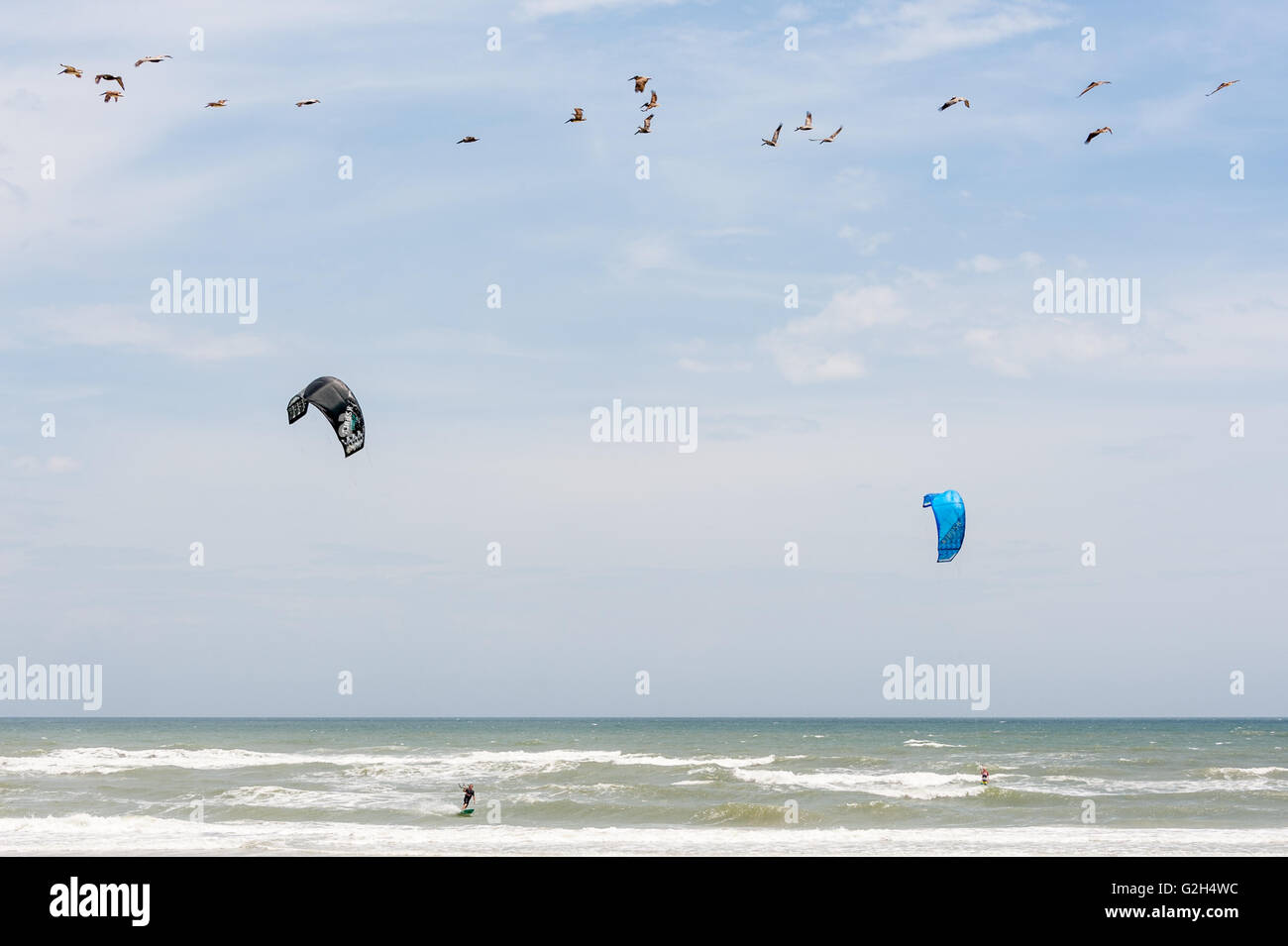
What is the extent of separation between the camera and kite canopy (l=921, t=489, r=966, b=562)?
74.9 ft

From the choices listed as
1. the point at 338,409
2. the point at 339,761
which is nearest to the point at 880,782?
the point at 339,761

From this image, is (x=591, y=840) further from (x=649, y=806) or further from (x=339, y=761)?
(x=339, y=761)

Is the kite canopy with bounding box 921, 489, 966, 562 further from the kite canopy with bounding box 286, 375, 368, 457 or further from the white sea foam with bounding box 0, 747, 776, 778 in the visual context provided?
the white sea foam with bounding box 0, 747, 776, 778

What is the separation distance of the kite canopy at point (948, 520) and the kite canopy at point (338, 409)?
432 inches

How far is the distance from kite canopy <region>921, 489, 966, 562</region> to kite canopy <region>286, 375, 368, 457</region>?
11.0 metres

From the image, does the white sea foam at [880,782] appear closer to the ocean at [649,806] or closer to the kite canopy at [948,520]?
the ocean at [649,806]

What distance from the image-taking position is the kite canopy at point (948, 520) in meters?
22.8

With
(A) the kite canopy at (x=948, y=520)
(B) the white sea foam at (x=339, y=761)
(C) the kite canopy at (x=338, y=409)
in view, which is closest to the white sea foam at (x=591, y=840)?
(A) the kite canopy at (x=948, y=520)

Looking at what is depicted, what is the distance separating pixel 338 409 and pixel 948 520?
1171 cm
